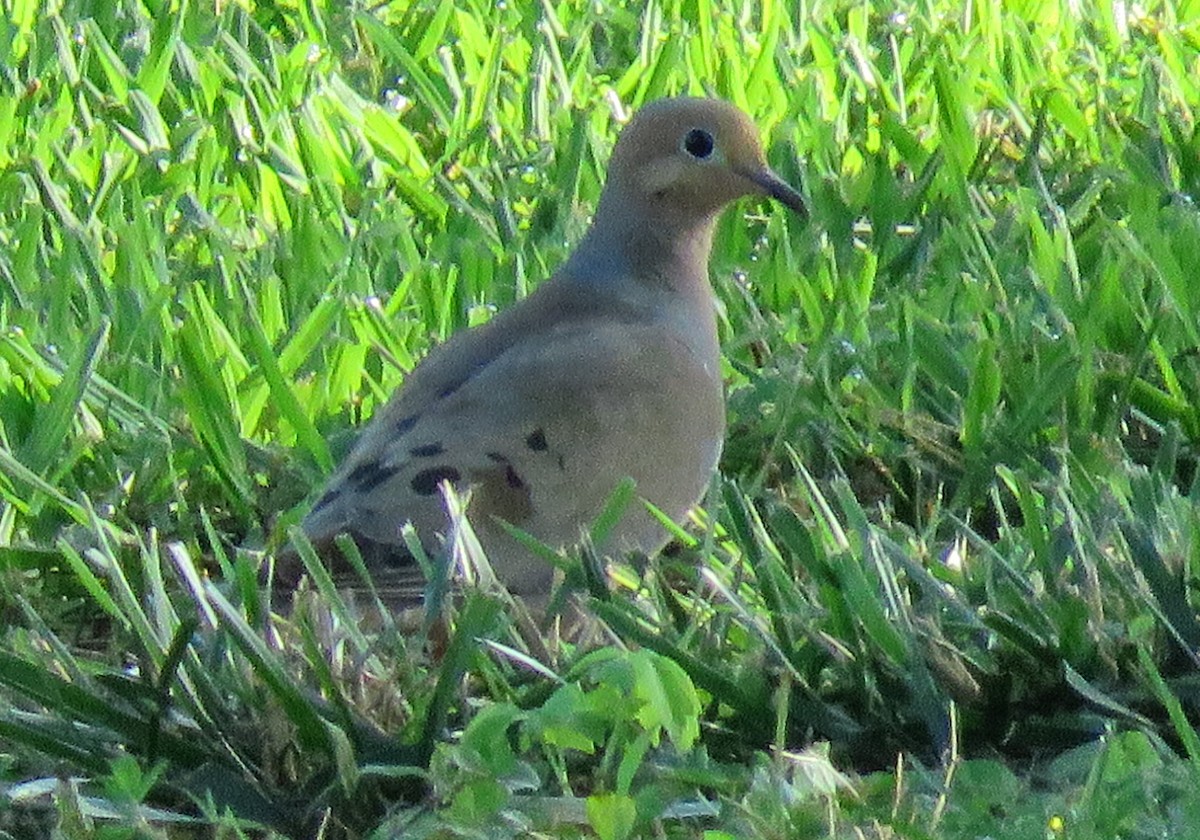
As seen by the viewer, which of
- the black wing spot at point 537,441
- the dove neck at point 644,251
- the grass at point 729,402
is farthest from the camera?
the dove neck at point 644,251

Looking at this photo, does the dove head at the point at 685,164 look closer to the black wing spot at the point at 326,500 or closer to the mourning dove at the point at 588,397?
the mourning dove at the point at 588,397

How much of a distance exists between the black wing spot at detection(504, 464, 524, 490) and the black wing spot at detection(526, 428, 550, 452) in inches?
2.6

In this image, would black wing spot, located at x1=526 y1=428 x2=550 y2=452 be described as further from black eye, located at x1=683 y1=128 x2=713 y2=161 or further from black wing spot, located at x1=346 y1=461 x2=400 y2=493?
black eye, located at x1=683 y1=128 x2=713 y2=161

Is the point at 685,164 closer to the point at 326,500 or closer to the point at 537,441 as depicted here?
the point at 537,441

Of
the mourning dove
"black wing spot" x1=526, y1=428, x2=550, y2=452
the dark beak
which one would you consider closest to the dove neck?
the mourning dove

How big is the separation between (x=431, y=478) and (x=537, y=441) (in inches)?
8.8

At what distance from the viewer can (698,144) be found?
4.71 meters

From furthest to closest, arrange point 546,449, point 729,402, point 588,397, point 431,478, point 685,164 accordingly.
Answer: point 685,164
point 729,402
point 588,397
point 546,449
point 431,478

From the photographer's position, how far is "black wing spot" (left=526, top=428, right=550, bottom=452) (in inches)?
154

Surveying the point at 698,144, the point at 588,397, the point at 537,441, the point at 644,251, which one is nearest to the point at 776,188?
the point at 698,144

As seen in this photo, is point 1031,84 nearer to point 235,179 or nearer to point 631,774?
point 235,179

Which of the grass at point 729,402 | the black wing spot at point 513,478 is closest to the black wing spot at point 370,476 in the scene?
the black wing spot at point 513,478

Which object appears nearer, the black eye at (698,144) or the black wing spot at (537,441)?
the black wing spot at (537,441)

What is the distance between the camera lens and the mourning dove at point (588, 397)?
3.79m
